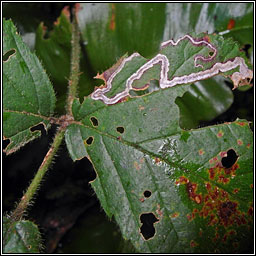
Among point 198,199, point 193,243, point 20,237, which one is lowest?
point 193,243

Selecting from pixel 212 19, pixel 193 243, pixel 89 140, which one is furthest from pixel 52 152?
pixel 212 19

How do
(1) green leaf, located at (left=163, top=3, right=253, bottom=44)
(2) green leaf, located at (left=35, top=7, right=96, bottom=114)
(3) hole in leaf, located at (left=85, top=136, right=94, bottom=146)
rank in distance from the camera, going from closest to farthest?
1. (3) hole in leaf, located at (left=85, top=136, right=94, bottom=146)
2. (1) green leaf, located at (left=163, top=3, right=253, bottom=44)
3. (2) green leaf, located at (left=35, top=7, right=96, bottom=114)

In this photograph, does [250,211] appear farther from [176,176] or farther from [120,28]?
[120,28]

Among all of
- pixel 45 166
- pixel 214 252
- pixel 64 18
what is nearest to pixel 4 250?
pixel 45 166

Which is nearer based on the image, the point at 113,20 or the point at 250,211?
the point at 250,211

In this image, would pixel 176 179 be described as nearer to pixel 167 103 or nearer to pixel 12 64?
pixel 167 103

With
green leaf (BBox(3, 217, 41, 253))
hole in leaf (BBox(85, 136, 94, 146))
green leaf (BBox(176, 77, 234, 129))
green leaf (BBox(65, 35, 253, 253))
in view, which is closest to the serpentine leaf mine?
green leaf (BBox(65, 35, 253, 253))

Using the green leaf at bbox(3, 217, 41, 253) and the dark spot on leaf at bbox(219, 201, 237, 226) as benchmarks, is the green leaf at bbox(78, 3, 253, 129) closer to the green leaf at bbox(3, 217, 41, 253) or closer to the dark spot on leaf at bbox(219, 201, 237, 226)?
the dark spot on leaf at bbox(219, 201, 237, 226)

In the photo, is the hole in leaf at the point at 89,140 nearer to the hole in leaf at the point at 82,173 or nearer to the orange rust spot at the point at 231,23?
the hole in leaf at the point at 82,173
